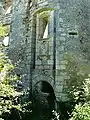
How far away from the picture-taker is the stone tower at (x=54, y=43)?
10008 millimetres

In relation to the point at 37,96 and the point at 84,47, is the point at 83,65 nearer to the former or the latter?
the point at 84,47

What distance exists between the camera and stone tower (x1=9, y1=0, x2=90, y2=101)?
10008 mm

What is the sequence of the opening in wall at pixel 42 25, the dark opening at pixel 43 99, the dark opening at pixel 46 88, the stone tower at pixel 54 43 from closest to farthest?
the stone tower at pixel 54 43 → the dark opening at pixel 43 99 → the dark opening at pixel 46 88 → the opening in wall at pixel 42 25

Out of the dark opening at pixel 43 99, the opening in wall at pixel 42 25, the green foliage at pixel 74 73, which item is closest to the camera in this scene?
the green foliage at pixel 74 73

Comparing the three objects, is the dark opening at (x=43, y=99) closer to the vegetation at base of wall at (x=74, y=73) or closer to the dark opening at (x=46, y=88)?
the dark opening at (x=46, y=88)

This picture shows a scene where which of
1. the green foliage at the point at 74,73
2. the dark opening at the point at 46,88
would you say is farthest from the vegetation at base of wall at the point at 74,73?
the dark opening at the point at 46,88

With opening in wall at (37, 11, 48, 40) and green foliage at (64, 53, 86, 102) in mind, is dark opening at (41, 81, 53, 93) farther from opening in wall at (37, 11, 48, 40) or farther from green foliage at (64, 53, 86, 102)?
opening in wall at (37, 11, 48, 40)

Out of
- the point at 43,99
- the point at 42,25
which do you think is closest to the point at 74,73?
the point at 43,99

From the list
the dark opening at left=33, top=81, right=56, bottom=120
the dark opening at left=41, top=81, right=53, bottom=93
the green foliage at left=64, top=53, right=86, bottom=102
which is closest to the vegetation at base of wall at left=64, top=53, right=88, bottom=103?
the green foliage at left=64, top=53, right=86, bottom=102

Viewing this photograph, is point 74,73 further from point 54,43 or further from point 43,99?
point 43,99

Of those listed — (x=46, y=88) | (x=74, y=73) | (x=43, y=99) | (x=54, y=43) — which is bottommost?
(x=43, y=99)

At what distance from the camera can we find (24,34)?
39.5 feet

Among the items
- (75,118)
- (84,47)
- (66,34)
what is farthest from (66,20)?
(75,118)

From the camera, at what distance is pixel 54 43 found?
1031 cm
